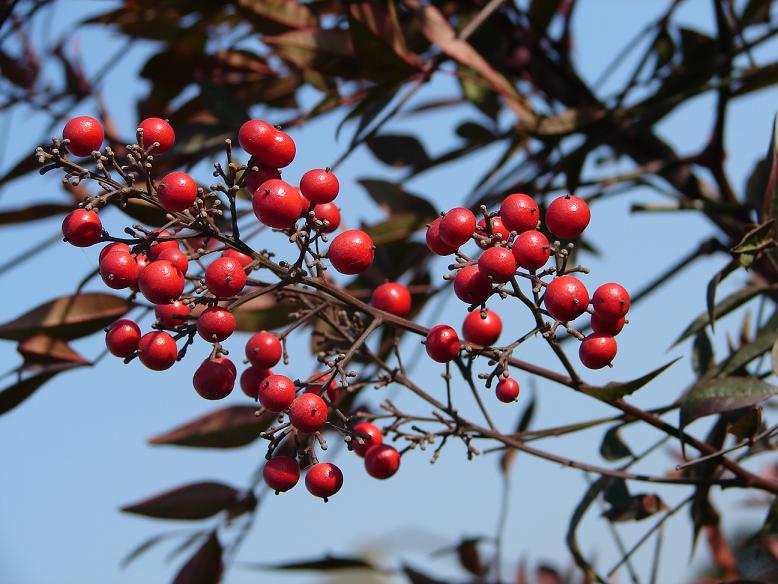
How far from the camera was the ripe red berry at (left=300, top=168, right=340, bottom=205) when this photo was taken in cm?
91

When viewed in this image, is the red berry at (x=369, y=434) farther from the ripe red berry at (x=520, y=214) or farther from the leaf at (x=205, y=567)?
the leaf at (x=205, y=567)

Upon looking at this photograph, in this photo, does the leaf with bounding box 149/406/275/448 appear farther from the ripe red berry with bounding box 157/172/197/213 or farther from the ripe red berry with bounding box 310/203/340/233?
the ripe red berry with bounding box 157/172/197/213

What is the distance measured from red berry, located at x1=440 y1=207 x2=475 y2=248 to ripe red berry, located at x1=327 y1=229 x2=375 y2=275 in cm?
7

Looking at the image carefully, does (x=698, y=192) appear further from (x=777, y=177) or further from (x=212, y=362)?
(x=212, y=362)

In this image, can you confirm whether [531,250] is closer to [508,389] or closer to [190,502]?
[508,389]

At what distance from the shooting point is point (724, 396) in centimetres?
108

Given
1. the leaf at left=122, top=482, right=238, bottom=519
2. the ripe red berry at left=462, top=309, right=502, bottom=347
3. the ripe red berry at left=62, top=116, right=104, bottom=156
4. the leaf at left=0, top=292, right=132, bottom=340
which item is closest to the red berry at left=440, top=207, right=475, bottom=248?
the ripe red berry at left=462, top=309, right=502, bottom=347

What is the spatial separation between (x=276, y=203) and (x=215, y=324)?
12 centimetres

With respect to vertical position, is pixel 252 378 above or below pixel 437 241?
below

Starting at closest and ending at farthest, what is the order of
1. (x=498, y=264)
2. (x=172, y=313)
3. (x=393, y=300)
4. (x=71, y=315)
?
(x=498, y=264) → (x=172, y=313) → (x=393, y=300) → (x=71, y=315)

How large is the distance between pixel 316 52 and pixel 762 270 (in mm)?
737

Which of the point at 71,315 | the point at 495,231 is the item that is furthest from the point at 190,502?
the point at 495,231

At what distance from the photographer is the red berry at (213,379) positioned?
2.95ft

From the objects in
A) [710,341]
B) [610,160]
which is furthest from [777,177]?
[610,160]
